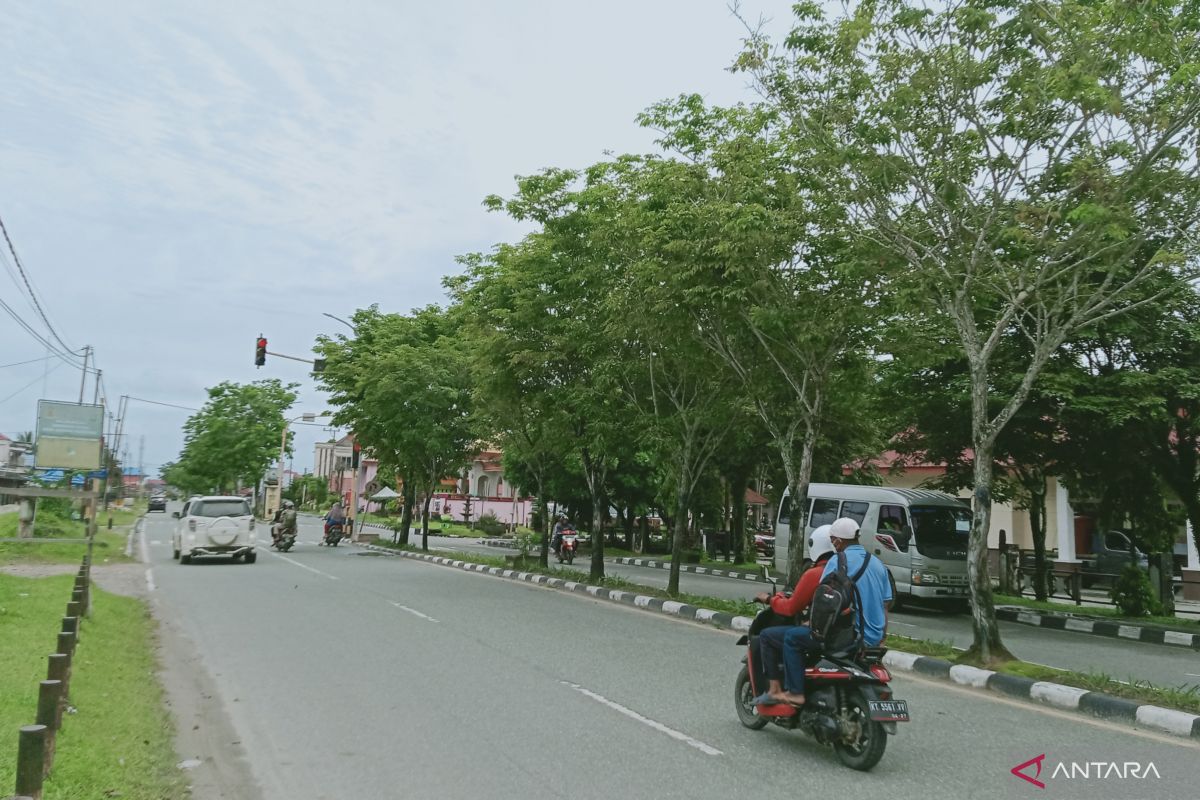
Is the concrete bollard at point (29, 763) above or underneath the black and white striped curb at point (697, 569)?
above

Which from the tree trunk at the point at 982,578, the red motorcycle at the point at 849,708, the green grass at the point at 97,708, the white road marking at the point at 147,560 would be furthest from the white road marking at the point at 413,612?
the red motorcycle at the point at 849,708

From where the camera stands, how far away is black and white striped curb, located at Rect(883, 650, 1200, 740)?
25.0 ft

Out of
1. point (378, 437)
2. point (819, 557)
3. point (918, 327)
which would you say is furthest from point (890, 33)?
point (378, 437)

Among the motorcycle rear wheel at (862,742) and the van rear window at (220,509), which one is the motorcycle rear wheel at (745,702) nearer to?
the motorcycle rear wheel at (862,742)

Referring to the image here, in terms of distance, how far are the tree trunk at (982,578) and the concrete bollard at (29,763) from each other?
887cm

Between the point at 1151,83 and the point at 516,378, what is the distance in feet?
41.5

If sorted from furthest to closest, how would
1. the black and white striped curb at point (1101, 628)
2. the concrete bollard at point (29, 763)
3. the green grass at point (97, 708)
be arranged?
the black and white striped curb at point (1101, 628), the green grass at point (97, 708), the concrete bollard at point (29, 763)

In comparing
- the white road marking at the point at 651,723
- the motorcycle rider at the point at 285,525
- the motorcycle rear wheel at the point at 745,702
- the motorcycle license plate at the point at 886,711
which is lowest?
the white road marking at the point at 651,723

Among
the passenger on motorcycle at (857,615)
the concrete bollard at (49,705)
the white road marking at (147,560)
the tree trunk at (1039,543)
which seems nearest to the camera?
the concrete bollard at (49,705)

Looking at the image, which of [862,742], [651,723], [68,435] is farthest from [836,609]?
[68,435]

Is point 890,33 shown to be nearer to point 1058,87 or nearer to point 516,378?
point 1058,87

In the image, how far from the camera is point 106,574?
61.0ft

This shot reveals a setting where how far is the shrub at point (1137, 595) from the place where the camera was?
16.8m

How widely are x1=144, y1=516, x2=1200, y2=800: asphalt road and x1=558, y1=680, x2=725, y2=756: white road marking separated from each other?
2 centimetres
